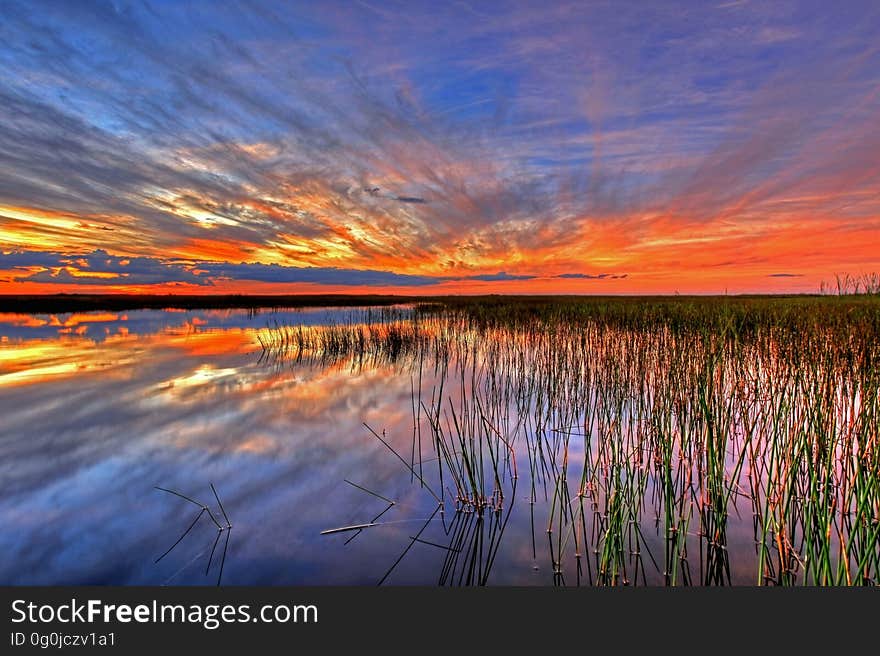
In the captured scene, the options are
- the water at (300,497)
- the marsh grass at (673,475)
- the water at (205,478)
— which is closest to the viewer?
the marsh grass at (673,475)

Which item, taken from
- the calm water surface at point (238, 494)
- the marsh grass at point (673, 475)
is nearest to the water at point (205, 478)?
the calm water surface at point (238, 494)

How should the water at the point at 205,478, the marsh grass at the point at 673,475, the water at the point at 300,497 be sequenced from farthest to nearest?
the water at the point at 205,478 → the water at the point at 300,497 → the marsh grass at the point at 673,475

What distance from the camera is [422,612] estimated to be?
2654 mm

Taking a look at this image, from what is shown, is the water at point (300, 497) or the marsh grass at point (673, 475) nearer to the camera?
the marsh grass at point (673, 475)

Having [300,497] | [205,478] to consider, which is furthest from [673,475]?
[205,478]

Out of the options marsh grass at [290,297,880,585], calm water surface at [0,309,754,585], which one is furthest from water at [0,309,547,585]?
marsh grass at [290,297,880,585]

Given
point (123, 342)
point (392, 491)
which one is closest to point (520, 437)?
point (392, 491)

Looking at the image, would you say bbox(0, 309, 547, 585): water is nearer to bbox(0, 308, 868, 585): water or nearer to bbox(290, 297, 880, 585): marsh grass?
bbox(0, 308, 868, 585): water

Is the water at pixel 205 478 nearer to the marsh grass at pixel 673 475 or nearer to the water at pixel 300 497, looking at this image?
the water at pixel 300 497

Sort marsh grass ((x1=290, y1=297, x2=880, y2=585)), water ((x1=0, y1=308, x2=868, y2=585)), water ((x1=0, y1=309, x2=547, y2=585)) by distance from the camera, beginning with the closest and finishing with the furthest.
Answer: marsh grass ((x1=290, y1=297, x2=880, y2=585))
water ((x1=0, y1=308, x2=868, y2=585))
water ((x1=0, y1=309, x2=547, y2=585))

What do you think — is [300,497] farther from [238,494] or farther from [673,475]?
Answer: [673,475]

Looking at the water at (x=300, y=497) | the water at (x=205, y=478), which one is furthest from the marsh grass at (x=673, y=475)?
the water at (x=205, y=478)

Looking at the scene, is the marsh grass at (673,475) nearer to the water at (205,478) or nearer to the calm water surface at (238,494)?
the calm water surface at (238,494)

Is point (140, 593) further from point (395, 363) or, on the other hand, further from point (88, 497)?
point (395, 363)
